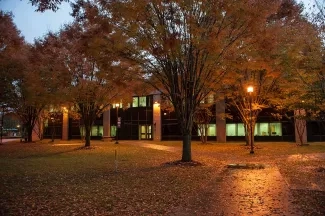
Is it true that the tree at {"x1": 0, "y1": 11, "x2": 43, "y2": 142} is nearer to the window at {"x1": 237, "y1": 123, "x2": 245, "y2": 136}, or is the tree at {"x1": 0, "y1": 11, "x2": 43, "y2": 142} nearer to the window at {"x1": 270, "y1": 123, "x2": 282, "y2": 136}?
the window at {"x1": 237, "y1": 123, "x2": 245, "y2": 136}

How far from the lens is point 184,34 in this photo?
1548 centimetres

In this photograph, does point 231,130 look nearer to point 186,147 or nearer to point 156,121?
point 156,121

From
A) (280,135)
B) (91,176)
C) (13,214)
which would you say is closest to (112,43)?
(91,176)

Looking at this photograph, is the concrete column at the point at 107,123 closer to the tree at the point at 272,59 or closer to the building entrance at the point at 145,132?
the building entrance at the point at 145,132

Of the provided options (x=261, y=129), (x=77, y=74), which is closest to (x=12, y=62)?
(x=77, y=74)

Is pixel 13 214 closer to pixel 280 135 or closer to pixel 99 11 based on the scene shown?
pixel 99 11

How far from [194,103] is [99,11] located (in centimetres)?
650

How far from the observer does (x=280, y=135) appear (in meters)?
40.1

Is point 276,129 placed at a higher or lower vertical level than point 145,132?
higher

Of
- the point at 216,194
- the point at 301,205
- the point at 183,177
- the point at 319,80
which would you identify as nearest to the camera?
the point at 301,205

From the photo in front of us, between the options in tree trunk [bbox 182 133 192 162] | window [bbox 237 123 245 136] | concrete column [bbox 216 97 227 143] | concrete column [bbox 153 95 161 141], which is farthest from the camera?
concrete column [bbox 153 95 161 141]

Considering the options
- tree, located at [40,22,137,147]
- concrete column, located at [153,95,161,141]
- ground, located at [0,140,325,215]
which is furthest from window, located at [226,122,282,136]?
ground, located at [0,140,325,215]

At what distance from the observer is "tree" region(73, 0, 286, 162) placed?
14.2m

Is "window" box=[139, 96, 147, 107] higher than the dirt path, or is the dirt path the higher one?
"window" box=[139, 96, 147, 107]
